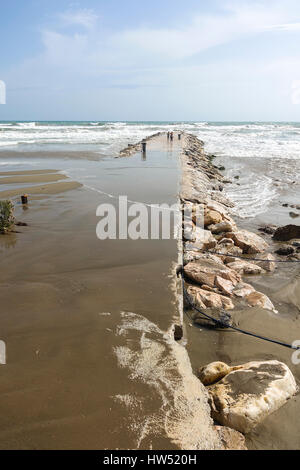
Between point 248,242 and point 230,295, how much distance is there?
238 centimetres

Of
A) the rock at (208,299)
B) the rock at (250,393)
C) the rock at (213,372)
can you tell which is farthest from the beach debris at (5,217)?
the rock at (250,393)

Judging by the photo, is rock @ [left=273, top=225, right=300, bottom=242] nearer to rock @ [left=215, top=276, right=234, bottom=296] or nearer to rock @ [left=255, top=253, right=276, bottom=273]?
rock @ [left=255, top=253, right=276, bottom=273]

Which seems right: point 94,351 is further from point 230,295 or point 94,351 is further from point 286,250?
point 286,250

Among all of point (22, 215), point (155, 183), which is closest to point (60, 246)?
point (22, 215)

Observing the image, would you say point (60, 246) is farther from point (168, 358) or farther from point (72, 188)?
point (72, 188)

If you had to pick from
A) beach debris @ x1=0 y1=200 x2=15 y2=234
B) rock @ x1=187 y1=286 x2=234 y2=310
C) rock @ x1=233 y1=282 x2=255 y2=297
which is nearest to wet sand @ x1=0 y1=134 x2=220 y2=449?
rock @ x1=187 y1=286 x2=234 y2=310

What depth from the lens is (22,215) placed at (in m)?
7.08

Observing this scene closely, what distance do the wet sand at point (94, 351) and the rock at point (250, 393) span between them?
0.14 metres

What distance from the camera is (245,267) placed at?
5.21m

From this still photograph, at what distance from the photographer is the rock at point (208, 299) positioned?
3836 mm

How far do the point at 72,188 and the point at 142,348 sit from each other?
7868mm

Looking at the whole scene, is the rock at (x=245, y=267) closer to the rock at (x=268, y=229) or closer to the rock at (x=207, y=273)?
the rock at (x=207, y=273)

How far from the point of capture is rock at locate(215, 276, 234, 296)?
166 inches

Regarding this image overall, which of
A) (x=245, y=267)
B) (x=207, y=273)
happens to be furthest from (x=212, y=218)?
(x=207, y=273)
